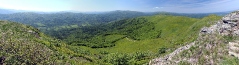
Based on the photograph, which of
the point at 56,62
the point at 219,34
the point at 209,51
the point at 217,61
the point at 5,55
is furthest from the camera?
the point at 56,62

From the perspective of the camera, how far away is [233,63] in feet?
251

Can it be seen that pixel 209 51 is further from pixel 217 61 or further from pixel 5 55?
pixel 5 55

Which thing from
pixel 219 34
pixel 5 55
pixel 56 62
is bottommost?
pixel 56 62

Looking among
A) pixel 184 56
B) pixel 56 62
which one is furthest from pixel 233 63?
pixel 56 62

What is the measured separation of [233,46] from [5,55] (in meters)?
113

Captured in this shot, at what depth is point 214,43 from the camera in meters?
100

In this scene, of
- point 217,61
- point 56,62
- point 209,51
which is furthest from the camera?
point 56,62

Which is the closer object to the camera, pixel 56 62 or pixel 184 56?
pixel 184 56

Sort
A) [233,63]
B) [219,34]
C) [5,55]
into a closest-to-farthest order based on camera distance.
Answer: [233,63] → [219,34] → [5,55]

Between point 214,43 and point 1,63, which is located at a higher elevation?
point 214,43

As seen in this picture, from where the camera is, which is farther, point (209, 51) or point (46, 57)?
point (46, 57)

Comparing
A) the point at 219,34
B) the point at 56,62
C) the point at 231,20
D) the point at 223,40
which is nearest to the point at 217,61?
the point at 223,40

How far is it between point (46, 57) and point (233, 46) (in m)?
103

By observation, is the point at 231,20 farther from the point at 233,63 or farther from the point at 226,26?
the point at 233,63
